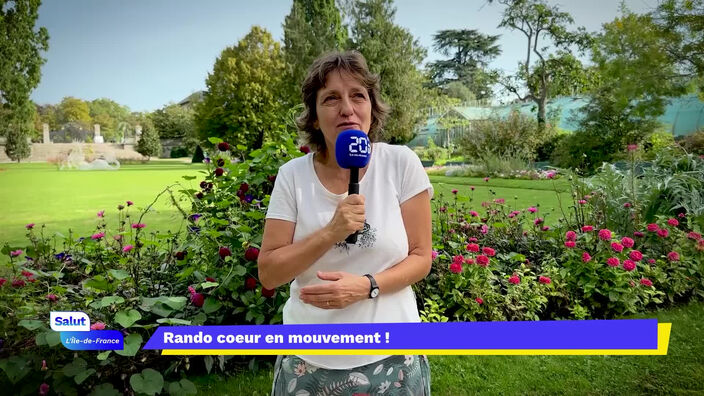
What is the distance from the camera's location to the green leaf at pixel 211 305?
5.70ft

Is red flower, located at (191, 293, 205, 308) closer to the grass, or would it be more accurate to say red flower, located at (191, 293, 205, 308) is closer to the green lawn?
the grass

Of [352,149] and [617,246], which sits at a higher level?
[352,149]

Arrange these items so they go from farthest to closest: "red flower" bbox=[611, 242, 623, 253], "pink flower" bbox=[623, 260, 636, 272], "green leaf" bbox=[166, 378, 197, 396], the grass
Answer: "red flower" bbox=[611, 242, 623, 253], "pink flower" bbox=[623, 260, 636, 272], the grass, "green leaf" bbox=[166, 378, 197, 396]

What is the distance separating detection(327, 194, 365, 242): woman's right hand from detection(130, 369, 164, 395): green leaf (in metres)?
0.99

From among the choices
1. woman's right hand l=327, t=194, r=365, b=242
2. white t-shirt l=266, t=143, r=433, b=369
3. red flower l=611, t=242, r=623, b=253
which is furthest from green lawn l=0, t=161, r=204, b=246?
red flower l=611, t=242, r=623, b=253

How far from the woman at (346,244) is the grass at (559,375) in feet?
3.24

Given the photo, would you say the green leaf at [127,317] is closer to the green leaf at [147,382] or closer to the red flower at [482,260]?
the green leaf at [147,382]

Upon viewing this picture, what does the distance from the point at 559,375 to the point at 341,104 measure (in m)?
1.61

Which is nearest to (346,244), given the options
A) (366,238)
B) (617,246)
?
(366,238)

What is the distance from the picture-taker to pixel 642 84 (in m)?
2.36

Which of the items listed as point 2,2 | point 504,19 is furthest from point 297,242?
point 2,2

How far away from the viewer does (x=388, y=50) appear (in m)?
2.46

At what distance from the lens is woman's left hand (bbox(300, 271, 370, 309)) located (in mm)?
845

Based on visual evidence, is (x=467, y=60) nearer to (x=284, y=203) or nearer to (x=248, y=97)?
(x=248, y=97)
